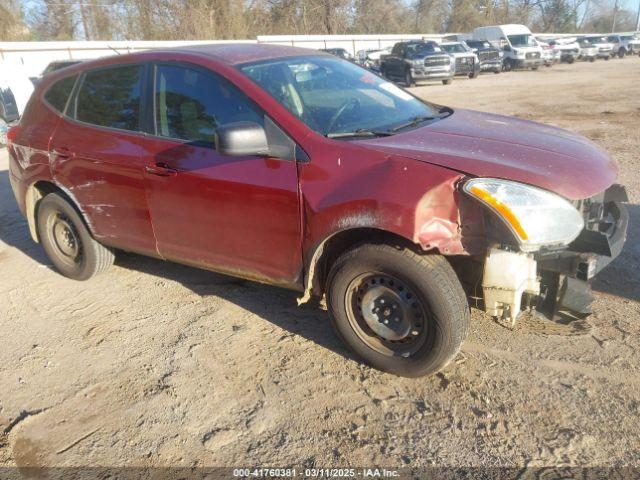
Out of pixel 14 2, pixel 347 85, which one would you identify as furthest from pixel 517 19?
pixel 347 85

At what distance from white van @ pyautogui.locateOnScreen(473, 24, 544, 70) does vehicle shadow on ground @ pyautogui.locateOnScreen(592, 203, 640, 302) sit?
92.7 feet

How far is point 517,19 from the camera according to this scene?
72000 millimetres

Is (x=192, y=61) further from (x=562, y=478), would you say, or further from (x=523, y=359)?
(x=562, y=478)

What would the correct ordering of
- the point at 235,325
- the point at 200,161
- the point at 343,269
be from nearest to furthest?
the point at 343,269, the point at 200,161, the point at 235,325

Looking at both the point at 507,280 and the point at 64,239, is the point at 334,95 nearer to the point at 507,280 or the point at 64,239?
the point at 507,280

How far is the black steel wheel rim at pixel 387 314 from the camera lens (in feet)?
9.67

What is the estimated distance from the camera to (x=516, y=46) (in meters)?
30.2

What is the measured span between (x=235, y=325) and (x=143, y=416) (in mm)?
994

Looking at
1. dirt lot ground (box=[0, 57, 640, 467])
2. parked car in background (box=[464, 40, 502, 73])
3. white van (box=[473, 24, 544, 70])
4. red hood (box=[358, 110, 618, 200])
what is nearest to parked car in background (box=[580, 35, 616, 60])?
white van (box=[473, 24, 544, 70])

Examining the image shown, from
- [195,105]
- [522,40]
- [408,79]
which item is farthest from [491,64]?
[195,105]

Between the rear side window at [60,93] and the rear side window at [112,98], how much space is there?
0.16 metres

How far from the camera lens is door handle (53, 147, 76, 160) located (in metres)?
4.18

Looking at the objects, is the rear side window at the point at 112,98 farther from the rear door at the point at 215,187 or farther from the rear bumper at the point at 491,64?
the rear bumper at the point at 491,64

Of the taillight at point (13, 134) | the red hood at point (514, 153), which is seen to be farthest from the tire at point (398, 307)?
the taillight at point (13, 134)
